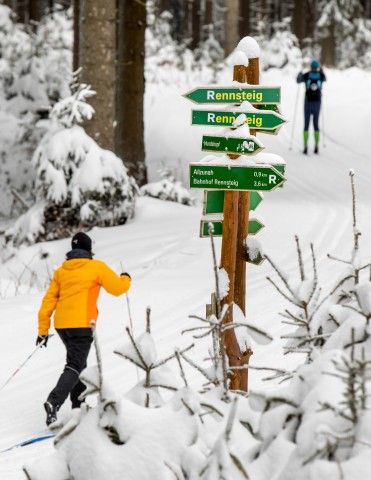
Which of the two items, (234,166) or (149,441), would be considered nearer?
(149,441)

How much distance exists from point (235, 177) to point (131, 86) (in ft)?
35.9

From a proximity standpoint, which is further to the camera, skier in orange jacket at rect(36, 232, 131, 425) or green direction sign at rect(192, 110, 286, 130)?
skier in orange jacket at rect(36, 232, 131, 425)

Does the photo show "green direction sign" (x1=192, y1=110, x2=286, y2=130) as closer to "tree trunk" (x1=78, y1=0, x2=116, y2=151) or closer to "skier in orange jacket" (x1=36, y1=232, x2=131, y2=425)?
"skier in orange jacket" (x1=36, y1=232, x2=131, y2=425)

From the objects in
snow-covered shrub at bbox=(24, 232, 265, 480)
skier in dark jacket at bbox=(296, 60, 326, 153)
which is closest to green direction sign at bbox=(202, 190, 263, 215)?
snow-covered shrub at bbox=(24, 232, 265, 480)

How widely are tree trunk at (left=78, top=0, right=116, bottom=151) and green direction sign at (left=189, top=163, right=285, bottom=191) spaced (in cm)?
795

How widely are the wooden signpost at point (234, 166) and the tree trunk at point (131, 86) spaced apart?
34.4ft

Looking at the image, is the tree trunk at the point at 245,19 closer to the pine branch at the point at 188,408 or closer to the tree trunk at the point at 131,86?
the tree trunk at the point at 131,86

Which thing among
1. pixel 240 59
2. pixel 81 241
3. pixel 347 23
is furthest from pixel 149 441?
pixel 347 23

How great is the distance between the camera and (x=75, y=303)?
6664mm

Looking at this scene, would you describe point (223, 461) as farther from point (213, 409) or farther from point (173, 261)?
point (173, 261)

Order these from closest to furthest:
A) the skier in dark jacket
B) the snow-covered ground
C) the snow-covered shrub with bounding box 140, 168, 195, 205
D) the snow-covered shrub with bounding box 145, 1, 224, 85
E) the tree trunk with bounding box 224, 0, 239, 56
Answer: the snow-covered ground < the snow-covered shrub with bounding box 140, 168, 195, 205 < the skier in dark jacket < the snow-covered shrub with bounding box 145, 1, 224, 85 < the tree trunk with bounding box 224, 0, 239, 56

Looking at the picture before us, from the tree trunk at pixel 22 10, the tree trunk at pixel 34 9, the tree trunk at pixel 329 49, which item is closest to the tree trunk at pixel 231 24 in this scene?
the tree trunk at pixel 329 49

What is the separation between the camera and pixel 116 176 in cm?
1361

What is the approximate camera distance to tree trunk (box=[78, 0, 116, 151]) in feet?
43.8
